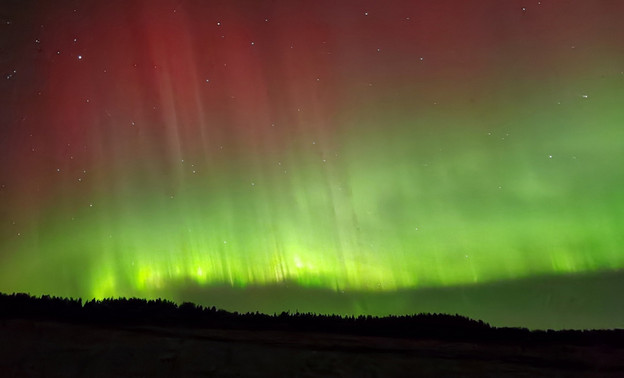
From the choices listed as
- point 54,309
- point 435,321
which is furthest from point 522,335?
point 54,309

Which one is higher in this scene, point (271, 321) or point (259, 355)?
point (271, 321)

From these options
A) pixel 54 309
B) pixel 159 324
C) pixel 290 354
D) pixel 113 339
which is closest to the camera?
pixel 290 354

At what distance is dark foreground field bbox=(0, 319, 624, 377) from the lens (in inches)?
123

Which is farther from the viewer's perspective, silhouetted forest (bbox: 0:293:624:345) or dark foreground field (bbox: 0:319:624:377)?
silhouetted forest (bbox: 0:293:624:345)

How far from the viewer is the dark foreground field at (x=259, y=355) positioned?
10.2 ft

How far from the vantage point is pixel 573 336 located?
409 cm

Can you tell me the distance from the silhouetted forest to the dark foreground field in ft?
0.76

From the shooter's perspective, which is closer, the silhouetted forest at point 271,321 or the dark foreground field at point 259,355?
the dark foreground field at point 259,355

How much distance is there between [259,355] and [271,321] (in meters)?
1.11

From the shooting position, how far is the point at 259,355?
329 cm

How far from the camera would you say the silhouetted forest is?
4.01m

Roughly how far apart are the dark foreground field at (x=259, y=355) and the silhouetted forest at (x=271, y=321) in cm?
23

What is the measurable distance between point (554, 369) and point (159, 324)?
2.75 meters

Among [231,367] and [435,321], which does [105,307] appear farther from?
[435,321]
